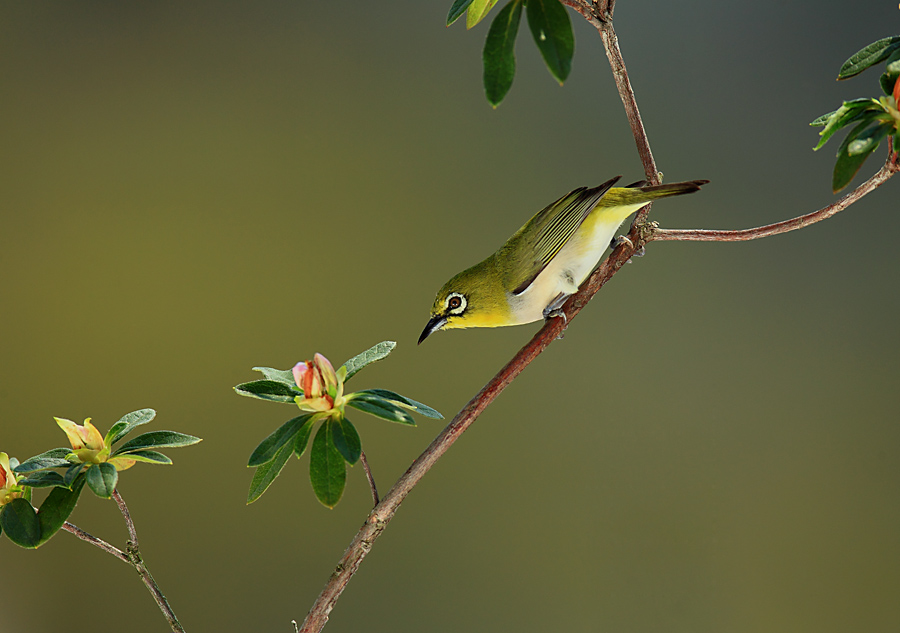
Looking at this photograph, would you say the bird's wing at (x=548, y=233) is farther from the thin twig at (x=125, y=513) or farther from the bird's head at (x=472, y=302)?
the thin twig at (x=125, y=513)

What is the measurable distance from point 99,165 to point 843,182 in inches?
98.8

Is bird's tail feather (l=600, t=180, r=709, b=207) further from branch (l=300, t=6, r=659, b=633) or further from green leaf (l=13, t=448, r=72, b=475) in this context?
green leaf (l=13, t=448, r=72, b=475)

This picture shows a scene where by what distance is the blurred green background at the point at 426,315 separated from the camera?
8.20 feet

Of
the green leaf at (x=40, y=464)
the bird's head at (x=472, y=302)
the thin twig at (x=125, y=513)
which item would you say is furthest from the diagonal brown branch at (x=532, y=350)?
the green leaf at (x=40, y=464)

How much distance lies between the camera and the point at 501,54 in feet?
2.42

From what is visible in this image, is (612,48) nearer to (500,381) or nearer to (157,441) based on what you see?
(500,381)

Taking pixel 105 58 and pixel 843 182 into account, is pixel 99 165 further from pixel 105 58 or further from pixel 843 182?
pixel 843 182

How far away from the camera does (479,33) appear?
283 cm

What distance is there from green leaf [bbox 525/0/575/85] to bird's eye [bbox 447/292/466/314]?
46cm

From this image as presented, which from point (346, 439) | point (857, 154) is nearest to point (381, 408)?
point (346, 439)

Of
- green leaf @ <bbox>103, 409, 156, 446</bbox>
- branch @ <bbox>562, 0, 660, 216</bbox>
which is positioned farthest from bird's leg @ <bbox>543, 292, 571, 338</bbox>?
green leaf @ <bbox>103, 409, 156, 446</bbox>

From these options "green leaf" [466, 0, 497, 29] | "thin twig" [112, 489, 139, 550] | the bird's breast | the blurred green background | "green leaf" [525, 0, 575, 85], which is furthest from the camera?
the blurred green background

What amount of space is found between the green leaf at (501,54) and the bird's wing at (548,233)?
1.16ft

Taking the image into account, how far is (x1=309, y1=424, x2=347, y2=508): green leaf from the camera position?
2.53ft
